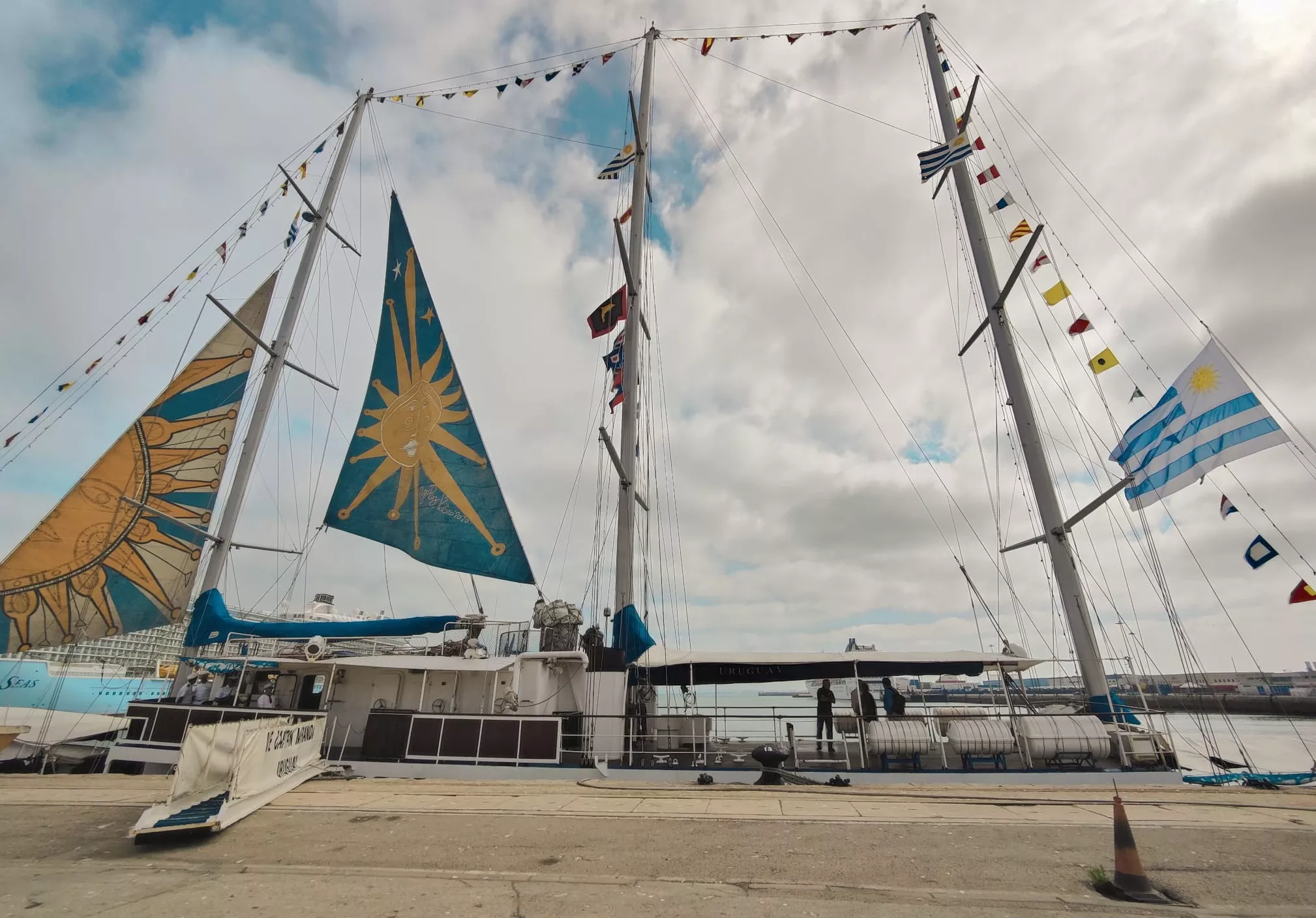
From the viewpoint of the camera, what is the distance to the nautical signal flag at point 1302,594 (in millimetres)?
9891

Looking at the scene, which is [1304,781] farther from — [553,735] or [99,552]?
[99,552]

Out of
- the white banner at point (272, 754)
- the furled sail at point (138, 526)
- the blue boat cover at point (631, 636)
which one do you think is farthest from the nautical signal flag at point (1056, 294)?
the furled sail at point (138, 526)

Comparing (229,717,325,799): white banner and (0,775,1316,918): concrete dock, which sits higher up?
(229,717,325,799): white banner

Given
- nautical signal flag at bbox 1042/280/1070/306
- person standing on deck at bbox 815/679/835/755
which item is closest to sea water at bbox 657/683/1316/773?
person standing on deck at bbox 815/679/835/755

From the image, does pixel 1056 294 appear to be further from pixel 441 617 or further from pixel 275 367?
pixel 275 367

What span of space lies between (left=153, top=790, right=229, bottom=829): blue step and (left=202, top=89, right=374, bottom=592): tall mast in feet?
38.9

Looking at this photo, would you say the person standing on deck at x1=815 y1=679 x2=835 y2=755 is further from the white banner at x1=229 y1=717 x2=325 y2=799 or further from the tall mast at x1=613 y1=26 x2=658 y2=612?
the white banner at x1=229 y1=717 x2=325 y2=799

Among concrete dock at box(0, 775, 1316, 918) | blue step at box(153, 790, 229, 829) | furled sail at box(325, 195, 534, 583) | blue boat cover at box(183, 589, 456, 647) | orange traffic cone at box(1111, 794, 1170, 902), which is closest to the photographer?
orange traffic cone at box(1111, 794, 1170, 902)

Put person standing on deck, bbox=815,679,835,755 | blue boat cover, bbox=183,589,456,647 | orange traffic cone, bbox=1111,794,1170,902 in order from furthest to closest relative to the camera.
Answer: blue boat cover, bbox=183,589,456,647 → person standing on deck, bbox=815,679,835,755 → orange traffic cone, bbox=1111,794,1170,902

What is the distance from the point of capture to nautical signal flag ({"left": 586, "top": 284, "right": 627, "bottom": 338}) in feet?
62.5

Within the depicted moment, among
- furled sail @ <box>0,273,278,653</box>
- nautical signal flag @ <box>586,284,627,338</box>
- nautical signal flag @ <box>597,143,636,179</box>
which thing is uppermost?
nautical signal flag @ <box>597,143,636,179</box>

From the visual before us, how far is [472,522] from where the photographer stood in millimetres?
17203

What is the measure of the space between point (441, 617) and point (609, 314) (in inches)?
412

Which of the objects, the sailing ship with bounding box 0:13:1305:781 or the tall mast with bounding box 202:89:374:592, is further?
the tall mast with bounding box 202:89:374:592
